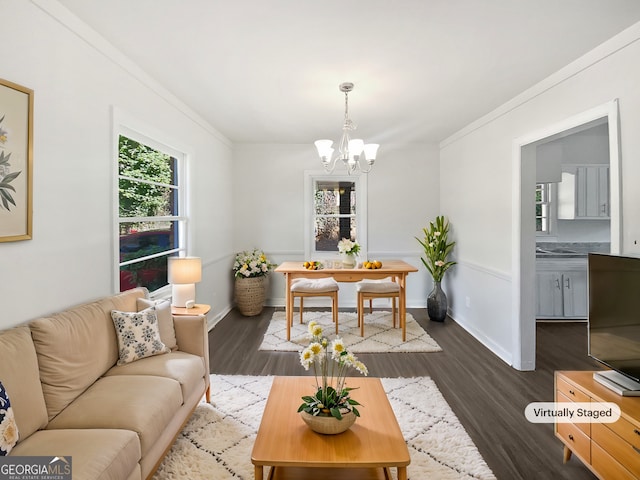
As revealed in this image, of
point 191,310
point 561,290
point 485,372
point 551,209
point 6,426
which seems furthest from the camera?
point 551,209

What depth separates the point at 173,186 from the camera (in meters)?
3.94

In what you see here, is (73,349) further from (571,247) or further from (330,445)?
(571,247)

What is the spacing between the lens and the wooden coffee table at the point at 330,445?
62.8 inches

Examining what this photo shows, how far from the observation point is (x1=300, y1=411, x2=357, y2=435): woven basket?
5.80 ft

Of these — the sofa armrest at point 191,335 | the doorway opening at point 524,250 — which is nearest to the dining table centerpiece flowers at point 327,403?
the sofa armrest at point 191,335

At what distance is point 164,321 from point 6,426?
1195 millimetres

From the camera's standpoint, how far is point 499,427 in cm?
250

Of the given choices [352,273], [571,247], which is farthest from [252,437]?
[571,247]

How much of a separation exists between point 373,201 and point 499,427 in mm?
3902

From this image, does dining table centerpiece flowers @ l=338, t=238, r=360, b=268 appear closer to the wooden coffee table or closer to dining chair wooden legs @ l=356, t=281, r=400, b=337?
dining chair wooden legs @ l=356, t=281, r=400, b=337

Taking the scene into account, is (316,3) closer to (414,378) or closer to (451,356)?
(414,378)

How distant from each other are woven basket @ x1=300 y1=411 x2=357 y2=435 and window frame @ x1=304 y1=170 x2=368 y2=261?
4.19 meters

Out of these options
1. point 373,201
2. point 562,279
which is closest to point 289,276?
point 373,201

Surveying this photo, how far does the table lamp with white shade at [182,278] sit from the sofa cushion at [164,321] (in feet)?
1.80
